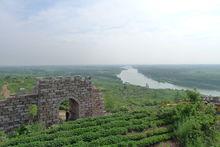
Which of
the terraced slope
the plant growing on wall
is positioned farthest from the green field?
the plant growing on wall

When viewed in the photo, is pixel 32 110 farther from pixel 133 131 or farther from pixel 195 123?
Result: pixel 195 123

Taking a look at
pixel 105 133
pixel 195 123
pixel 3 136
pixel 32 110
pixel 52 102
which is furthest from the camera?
pixel 52 102

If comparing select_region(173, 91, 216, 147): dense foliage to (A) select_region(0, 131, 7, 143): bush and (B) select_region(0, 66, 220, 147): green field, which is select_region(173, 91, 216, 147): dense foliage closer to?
(B) select_region(0, 66, 220, 147): green field

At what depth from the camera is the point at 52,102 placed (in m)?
18.6

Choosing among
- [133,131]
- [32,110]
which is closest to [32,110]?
[32,110]

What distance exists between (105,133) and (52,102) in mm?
4475

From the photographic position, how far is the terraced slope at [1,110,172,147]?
14.5m

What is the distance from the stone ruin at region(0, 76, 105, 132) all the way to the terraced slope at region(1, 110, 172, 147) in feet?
6.34

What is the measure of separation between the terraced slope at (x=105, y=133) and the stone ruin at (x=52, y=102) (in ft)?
6.34

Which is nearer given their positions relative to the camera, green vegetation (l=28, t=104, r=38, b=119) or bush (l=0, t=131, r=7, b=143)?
Answer: bush (l=0, t=131, r=7, b=143)

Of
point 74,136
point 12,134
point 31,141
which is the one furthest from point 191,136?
point 12,134

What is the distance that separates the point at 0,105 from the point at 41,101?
2380 mm

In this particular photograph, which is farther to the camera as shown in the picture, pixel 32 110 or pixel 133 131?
pixel 32 110

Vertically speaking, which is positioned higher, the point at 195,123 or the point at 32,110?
the point at 32,110
